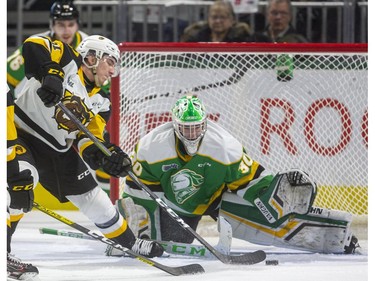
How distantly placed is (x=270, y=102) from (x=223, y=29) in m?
0.96

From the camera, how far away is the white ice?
396cm

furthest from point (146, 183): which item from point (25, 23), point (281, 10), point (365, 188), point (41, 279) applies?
point (25, 23)

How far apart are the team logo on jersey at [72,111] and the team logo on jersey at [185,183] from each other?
52 centimetres

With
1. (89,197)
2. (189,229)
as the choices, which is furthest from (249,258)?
(89,197)

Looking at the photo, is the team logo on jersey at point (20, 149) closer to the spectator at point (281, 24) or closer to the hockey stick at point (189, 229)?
the hockey stick at point (189, 229)

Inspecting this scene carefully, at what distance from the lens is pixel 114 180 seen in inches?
206

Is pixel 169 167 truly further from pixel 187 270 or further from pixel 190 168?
pixel 187 270

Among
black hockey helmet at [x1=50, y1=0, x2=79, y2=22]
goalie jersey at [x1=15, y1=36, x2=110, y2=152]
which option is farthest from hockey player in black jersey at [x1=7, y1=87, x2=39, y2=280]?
black hockey helmet at [x1=50, y1=0, x2=79, y2=22]

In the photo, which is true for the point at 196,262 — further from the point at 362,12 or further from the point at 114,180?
the point at 362,12

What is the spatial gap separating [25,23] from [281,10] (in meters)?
1.65

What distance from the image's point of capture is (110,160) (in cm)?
417

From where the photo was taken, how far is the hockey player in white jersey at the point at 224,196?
14.8 ft

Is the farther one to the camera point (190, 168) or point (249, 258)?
point (190, 168)
